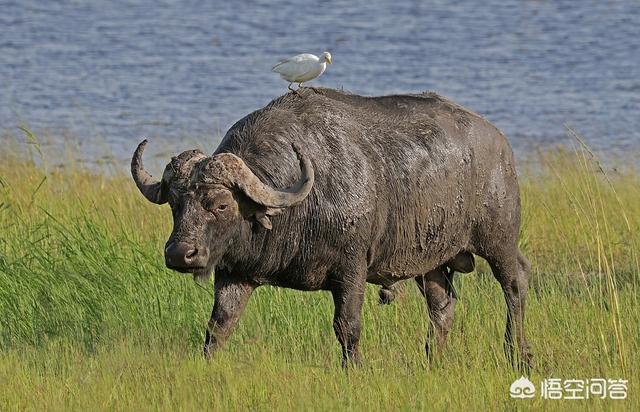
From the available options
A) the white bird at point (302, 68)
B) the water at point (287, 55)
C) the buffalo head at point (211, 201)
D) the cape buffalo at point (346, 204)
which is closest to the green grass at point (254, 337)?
the cape buffalo at point (346, 204)

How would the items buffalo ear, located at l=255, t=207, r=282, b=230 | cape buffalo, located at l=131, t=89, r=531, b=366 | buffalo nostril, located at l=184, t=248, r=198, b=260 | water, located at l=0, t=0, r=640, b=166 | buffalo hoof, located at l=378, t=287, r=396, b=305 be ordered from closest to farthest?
1. buffalo nostril, located at l=184, t=248, r=198, b=260
2. cape buffalo, located at l=131, t=89, r=531, b=366
3. buffalo ear, located at l=255, t=207, r=282, b=230
4. buffalo hoof, located at l=378, t=287, r=396, b=305
5. water, located at l=0, t=0, r=640, b=166

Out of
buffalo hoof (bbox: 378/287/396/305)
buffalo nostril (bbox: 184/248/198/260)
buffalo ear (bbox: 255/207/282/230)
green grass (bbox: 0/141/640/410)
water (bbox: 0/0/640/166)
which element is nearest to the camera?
buffalo nostril (bbox: 184/248/198/260)

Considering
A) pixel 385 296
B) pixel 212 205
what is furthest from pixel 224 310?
pixel 385 296

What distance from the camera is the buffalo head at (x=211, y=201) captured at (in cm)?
688

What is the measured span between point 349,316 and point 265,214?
798mm

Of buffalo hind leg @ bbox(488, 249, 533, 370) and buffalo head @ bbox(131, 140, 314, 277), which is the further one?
buffalo hind leg @ bbox(488, 249, 533, 370)

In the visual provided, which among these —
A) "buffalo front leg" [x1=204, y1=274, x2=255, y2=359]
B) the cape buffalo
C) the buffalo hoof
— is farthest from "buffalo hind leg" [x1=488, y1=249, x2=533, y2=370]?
"buffalo front leg" [x1=204, y1=274, x2=255, y2=359]

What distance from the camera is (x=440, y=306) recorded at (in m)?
8.70

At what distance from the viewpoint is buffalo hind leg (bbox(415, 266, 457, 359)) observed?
8.58 metres

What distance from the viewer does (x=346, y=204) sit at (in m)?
7.66

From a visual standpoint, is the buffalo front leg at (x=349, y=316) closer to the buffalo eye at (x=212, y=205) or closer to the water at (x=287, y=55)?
the buffalo eye at (x=212, y=205)

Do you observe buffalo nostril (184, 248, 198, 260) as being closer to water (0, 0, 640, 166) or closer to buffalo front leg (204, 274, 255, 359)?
buffalo front leg (204, 274, 255, 359)

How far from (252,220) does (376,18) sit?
2201 cm

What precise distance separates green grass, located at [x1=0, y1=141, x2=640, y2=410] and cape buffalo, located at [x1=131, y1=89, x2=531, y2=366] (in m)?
0.31
